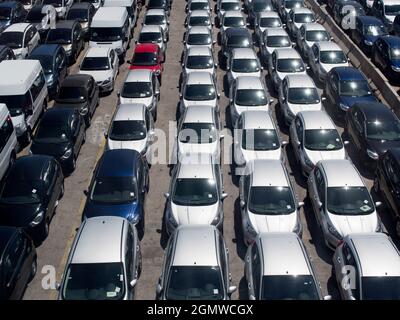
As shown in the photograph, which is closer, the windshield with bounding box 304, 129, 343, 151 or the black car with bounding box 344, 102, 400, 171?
the windshield with bounding box 304, 129, 343, 151

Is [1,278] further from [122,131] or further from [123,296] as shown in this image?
[122,131]

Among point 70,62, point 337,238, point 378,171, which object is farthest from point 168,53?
point 337,238

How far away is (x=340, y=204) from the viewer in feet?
42.2

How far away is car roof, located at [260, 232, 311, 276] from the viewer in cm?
1030

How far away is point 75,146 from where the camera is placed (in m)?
16.6

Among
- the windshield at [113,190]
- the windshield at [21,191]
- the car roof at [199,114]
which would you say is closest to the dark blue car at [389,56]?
the car roof at [199,114]

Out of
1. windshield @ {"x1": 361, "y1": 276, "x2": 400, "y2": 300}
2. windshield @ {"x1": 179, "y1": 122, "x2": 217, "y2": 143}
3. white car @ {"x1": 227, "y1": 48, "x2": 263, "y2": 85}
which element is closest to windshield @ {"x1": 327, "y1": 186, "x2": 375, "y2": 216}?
windshield @ {"x1": 361, "y1": 276, "x2": 400, "y2": 300}

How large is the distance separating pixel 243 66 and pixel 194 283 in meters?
12.9

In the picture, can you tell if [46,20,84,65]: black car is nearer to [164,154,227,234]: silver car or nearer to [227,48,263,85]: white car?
[227,48,263,85]: white car

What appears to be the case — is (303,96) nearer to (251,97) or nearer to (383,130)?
(251,97)

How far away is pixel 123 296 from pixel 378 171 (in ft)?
29.7

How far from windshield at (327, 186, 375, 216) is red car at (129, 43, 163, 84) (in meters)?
11.6

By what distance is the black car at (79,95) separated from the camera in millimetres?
18734

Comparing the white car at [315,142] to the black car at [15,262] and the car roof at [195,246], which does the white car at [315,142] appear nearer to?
the car roof at [195,246]
